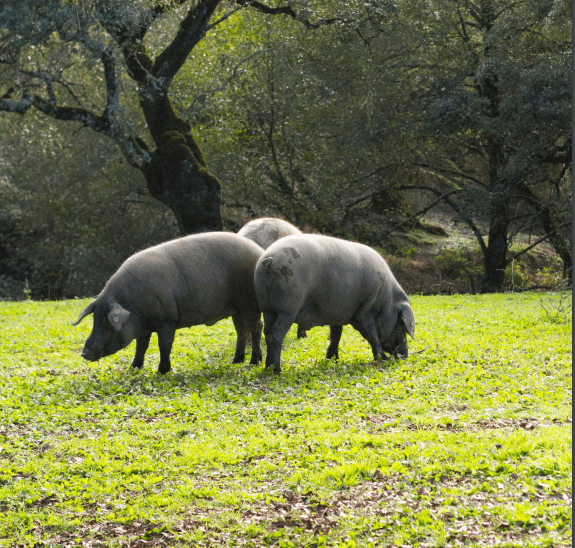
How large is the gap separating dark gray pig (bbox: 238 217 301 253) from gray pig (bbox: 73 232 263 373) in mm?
1873

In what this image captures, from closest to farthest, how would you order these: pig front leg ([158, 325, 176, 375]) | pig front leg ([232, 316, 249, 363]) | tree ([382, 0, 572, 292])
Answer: pig front leg ([158, 325, 176, 375]) → pig front leg ([232, 316, 249, 363]) → tree ([382, 0, 572, 292])

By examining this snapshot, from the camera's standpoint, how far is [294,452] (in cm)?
699

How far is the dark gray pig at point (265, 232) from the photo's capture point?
43.1ft

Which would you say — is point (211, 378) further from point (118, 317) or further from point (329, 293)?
point (329, 293)

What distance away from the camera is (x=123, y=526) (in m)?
5.73

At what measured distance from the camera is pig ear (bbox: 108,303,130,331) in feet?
32.1

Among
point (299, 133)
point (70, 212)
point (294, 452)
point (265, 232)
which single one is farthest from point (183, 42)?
point (294, 452)

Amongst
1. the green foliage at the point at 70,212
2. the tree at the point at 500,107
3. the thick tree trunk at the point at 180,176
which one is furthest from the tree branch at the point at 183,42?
the green foliage at the point at 70,212

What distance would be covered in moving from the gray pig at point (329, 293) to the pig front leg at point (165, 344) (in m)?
1.51

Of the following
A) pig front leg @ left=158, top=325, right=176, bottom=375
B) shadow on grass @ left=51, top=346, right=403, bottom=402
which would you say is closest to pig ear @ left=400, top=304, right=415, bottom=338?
shadow on grass @ left=51, top=346, right=403, bottom=402

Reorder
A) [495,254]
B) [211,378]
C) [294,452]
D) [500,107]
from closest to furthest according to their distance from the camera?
1. [294,452]
2. [211,378]
3. [500,107]
4. [495,254]

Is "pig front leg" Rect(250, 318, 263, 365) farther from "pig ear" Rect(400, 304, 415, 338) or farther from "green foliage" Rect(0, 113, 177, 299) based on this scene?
"green foliage" Rect(0, 113, 177, 299)

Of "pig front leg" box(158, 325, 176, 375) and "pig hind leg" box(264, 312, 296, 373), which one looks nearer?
"pig hind leg" box(264, 312, 296, 373)

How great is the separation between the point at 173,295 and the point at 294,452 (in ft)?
13.7
